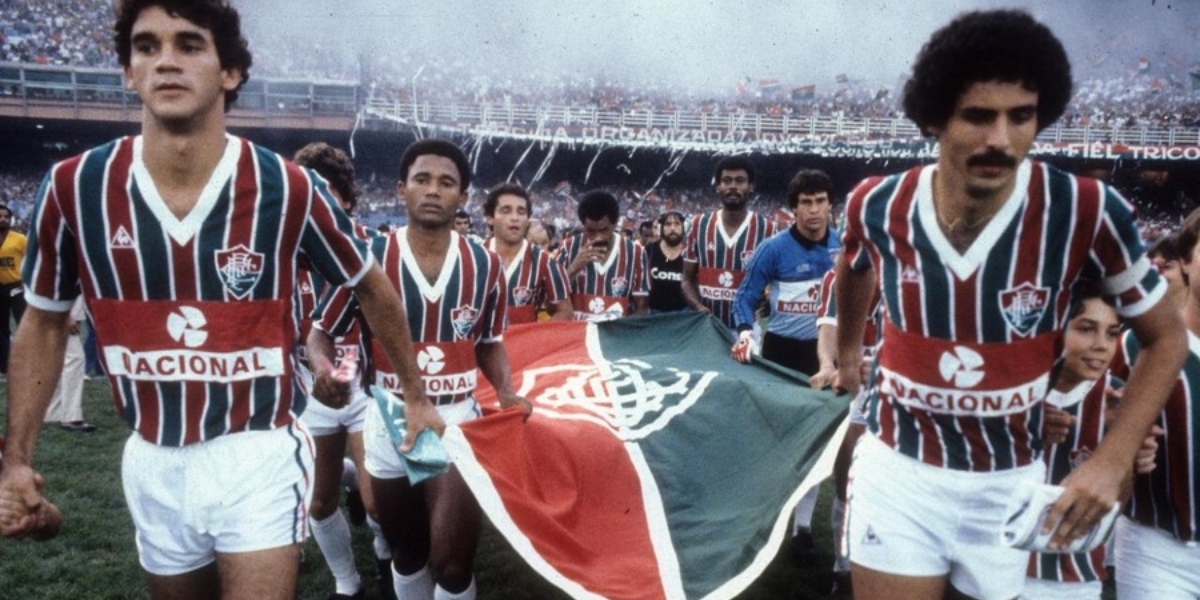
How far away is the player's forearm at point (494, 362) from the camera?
15.3 feet

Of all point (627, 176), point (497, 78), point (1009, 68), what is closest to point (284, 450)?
point (1009, 68)

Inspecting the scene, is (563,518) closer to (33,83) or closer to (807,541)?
(807,541)

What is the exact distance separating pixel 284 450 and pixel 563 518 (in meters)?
1.95

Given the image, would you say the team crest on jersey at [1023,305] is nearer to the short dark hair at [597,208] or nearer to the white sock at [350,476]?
the white sock at [350,476]

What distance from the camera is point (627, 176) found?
3394 centimetres

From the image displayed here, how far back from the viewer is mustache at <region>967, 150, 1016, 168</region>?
2398 millimetres

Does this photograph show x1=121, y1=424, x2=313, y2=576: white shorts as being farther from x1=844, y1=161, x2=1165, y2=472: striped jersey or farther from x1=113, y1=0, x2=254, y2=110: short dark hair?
x1=844, y1=161, x2=1165, y2=472: striped jersey

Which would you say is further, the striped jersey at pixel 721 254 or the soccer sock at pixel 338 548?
the striped jersey at pixel 721 254

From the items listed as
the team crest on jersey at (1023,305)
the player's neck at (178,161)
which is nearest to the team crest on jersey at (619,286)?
the player's neck at (178,161)

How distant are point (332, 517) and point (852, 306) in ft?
10.2

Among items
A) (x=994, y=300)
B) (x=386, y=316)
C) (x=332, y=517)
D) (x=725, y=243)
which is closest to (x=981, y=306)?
(x=994, y=300)

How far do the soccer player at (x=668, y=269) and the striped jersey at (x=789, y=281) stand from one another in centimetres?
225

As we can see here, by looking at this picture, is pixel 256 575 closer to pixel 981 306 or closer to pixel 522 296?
pixel 981 306

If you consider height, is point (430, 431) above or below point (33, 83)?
below
